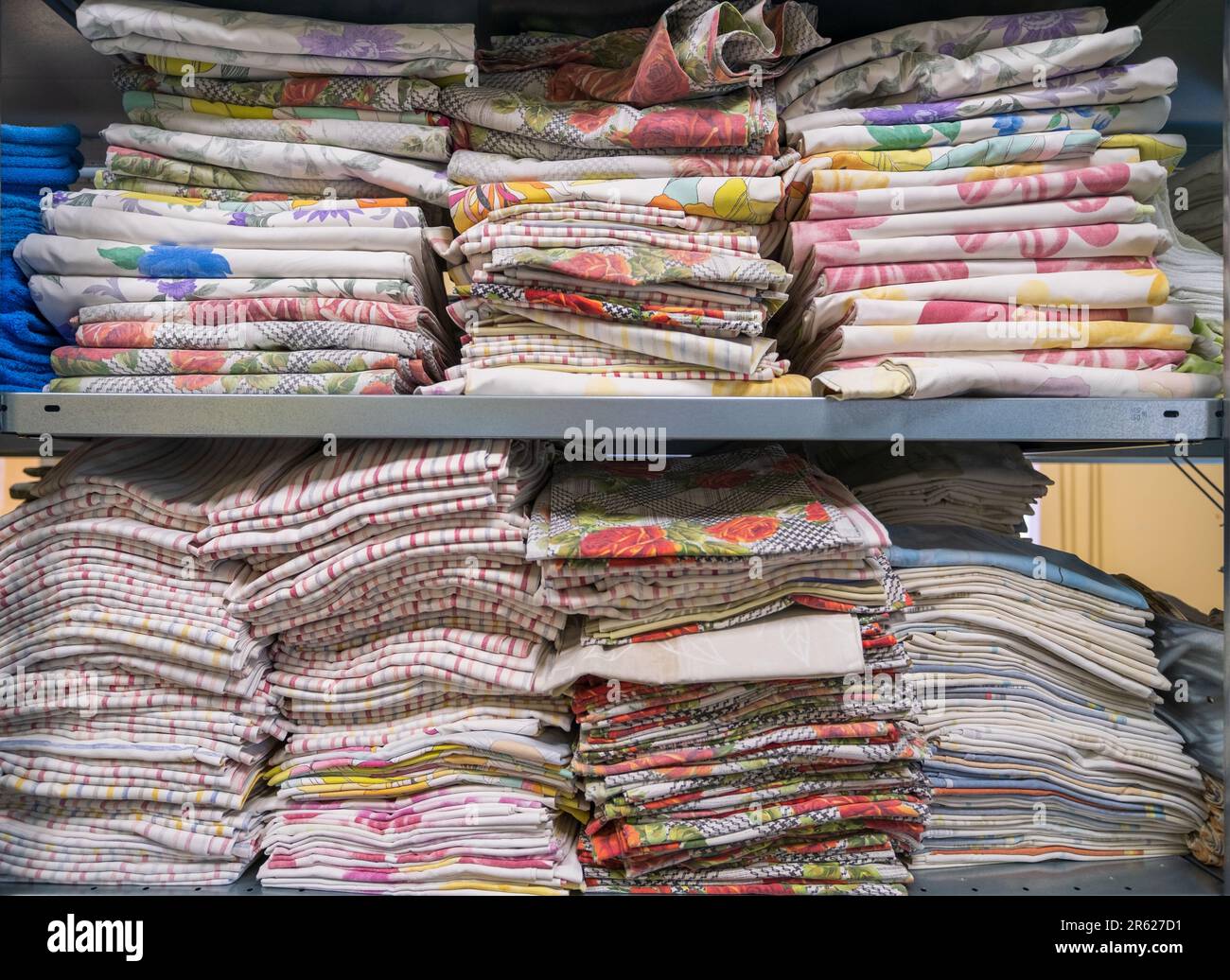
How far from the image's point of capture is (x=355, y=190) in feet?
3.41

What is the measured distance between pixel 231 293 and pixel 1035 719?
1215mm

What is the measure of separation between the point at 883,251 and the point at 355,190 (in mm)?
719

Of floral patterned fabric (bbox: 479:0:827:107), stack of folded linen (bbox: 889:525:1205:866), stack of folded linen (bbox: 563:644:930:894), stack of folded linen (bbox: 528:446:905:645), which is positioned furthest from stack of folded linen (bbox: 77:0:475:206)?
stack of folded linen (bbox: 889:525:1205:866)

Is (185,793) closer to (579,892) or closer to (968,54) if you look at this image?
(579,892)

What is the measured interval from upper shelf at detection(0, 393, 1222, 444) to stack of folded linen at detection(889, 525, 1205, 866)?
0.71 ft

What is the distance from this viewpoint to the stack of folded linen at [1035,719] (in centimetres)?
101

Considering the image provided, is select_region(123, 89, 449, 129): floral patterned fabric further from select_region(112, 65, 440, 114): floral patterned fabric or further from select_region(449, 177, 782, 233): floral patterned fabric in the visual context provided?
select_region(449, 177, 782, 233): floral patterned fabric

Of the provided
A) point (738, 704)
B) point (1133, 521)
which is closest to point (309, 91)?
point (738, 704)

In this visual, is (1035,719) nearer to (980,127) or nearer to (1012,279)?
(1012,279)

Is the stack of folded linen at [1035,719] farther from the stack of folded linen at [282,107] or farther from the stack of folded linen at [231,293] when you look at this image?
the stack of folded linen at [282,107]

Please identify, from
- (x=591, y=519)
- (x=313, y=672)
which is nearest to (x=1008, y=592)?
(x=591, y=519)

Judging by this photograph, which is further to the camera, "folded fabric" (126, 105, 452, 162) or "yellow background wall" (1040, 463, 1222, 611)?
"yellow background wall" (1040, 463, 1222, 611)

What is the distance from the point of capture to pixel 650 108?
102cm

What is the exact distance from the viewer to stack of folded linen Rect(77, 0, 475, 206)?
98 cm
